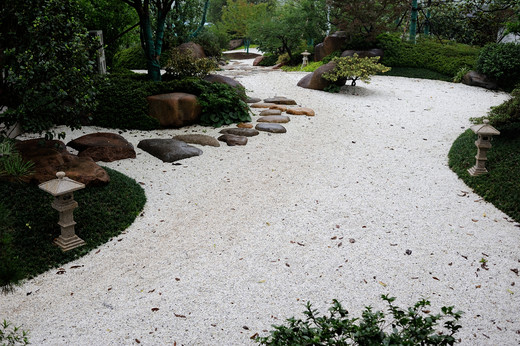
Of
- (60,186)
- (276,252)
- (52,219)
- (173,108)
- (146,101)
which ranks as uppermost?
(146,101)

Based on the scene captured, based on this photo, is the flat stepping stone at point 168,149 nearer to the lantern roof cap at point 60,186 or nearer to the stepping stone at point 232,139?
the stepping stone at point 232,139

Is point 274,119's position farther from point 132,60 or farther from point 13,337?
point 132,60

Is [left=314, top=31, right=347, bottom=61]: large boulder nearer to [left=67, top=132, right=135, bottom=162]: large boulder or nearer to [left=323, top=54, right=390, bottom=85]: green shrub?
[left=323, top=54, right=390, bottom=85]: green shrub

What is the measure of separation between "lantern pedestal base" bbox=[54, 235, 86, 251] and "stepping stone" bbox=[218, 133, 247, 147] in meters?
3.92

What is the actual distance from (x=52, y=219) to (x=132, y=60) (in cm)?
1217

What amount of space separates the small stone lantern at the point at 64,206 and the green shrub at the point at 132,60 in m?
12.0

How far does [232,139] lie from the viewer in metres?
8.20

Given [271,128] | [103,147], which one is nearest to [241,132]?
[271,128]

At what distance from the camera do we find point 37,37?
532 cm

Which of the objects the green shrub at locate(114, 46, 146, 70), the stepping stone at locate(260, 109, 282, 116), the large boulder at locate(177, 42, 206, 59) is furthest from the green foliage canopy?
the green shrub at locate(114, 46, 146, 70)

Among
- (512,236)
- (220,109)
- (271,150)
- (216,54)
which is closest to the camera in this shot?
(512,236)

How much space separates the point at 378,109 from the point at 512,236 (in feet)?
20.8

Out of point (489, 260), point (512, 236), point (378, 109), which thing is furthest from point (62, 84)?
point (378, 109)

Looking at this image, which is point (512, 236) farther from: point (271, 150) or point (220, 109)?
point (220, 109)
